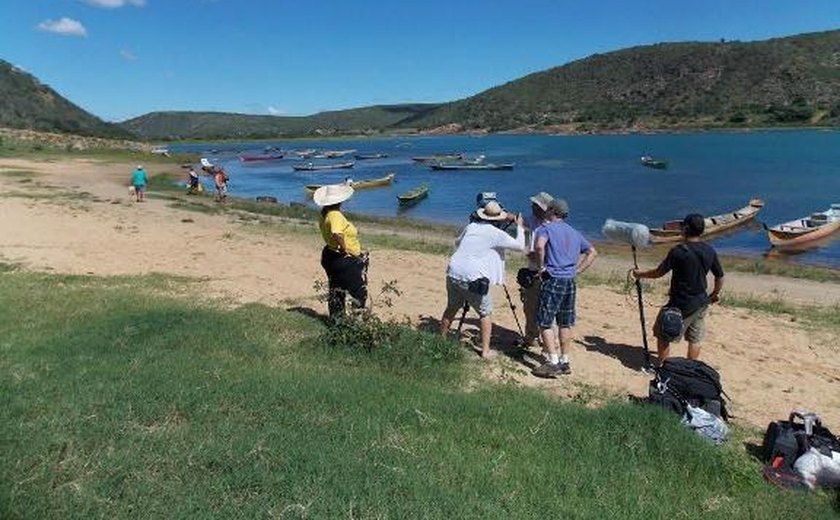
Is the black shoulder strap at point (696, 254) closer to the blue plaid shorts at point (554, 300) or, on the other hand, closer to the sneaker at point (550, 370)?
the blue plaid shorts at point (554, 300)

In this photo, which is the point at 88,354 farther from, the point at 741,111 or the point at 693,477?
the point at 741,111

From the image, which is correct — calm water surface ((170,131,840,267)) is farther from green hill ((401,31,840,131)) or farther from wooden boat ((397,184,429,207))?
green hill ((401,31,840,131))

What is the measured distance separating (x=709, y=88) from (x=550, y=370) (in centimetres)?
16719

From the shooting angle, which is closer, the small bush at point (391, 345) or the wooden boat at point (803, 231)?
the small bush at point (391, 345)

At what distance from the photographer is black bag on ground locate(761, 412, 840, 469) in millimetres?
5500

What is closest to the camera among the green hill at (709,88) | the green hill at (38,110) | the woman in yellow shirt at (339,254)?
the woman in yellow shirt at (339,254)

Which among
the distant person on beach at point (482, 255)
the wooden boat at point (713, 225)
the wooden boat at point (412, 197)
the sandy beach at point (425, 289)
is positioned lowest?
the wooden boat at point (412, 197)

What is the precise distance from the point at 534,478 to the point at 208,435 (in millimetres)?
2263

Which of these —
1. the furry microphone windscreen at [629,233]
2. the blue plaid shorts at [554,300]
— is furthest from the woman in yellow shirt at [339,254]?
the furry microphone windscreen at [629,233]

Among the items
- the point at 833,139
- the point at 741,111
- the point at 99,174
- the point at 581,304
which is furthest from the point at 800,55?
the point at 581,304

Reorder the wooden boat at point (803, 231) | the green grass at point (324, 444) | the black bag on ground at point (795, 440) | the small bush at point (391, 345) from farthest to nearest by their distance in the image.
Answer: the wooden boat at point (803, 231) < the small bush at point (391, 345) < the black bag on ground at point (795, 440) < the green grass at point (324, 444)

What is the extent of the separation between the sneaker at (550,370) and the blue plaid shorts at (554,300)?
1.34 feet

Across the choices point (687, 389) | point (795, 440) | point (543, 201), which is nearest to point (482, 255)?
point (543, 201)

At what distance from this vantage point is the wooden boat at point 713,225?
2523 cm
